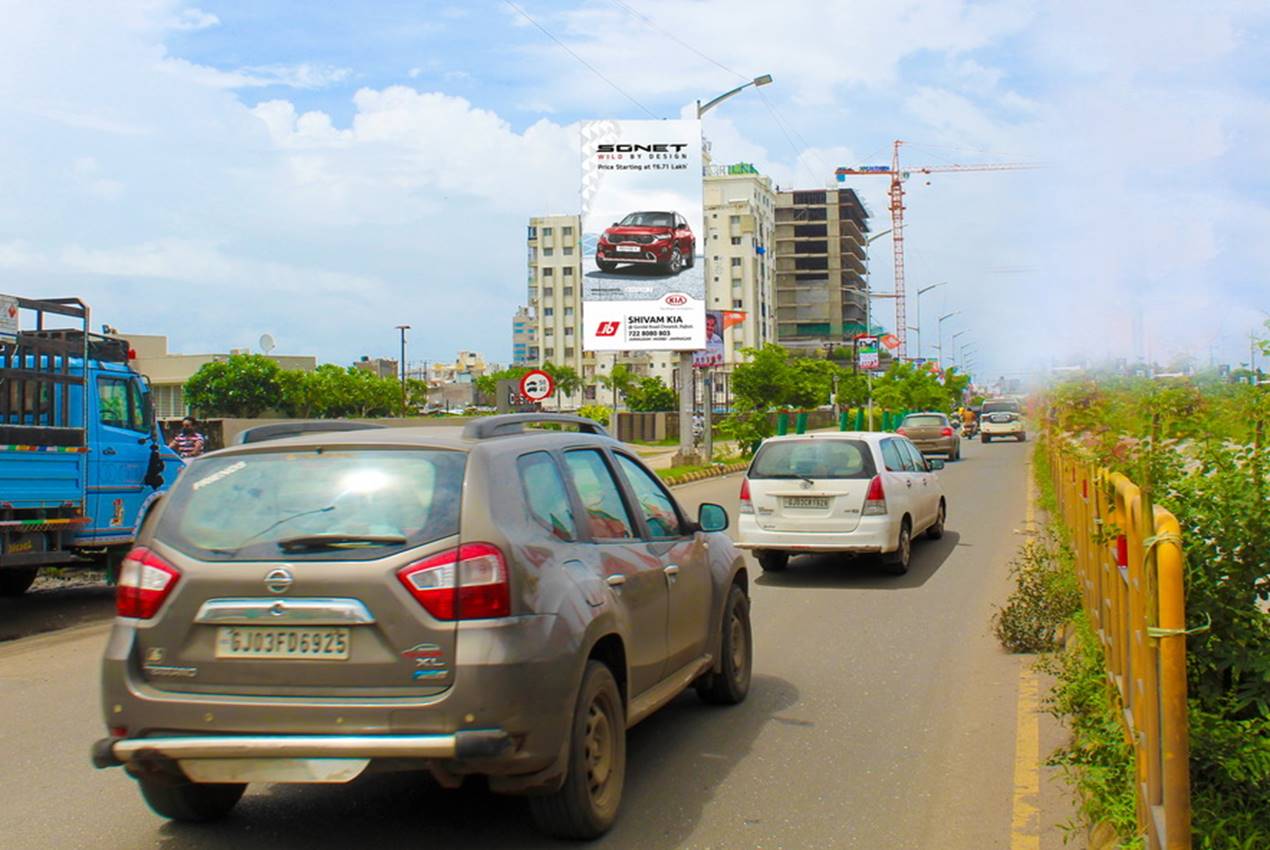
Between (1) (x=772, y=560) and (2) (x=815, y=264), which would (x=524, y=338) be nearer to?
(2) (x=815, y=264)

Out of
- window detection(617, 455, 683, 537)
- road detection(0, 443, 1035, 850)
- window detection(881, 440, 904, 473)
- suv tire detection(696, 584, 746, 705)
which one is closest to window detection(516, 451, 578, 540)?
window detection(617, 455, 683, 537)

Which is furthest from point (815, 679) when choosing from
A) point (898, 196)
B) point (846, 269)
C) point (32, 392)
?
point (898, 196)

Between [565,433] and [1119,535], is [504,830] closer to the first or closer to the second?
[565,433]

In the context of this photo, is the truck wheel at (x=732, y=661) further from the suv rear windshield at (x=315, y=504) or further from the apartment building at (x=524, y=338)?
the apartment building at (x=524, y=338)

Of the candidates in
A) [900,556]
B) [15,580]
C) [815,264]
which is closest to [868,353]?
[900,556]

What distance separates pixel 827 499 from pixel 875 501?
0.51 meters

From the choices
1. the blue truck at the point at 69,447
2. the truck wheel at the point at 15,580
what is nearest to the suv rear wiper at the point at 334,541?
the blue truck at the point at 69,447

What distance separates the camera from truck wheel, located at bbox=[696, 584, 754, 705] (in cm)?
705

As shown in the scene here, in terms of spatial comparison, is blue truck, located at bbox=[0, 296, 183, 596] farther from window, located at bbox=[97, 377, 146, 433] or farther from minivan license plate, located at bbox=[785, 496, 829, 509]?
minivan license plate, located at bbox=[785, 496, 829, 509]

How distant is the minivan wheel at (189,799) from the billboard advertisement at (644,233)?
3220 cm

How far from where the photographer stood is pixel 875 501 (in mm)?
12609

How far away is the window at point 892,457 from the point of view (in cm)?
1344

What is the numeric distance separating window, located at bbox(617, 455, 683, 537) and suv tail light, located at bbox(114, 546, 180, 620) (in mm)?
2325

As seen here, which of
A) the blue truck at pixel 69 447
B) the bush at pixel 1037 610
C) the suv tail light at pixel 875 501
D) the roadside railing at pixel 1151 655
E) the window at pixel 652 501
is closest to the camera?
the roadside railing at pixel 1151 655
